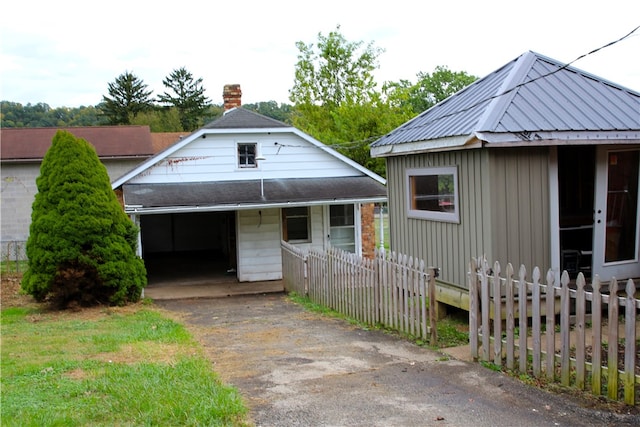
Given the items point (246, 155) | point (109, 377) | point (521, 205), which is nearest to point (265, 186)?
point (246, 155)

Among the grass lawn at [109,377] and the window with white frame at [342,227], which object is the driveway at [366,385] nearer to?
the grass lawn at [109,377]

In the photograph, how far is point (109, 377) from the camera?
6676mm

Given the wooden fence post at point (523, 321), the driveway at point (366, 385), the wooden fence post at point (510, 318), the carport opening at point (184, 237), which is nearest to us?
the driveway at point (366, 385)

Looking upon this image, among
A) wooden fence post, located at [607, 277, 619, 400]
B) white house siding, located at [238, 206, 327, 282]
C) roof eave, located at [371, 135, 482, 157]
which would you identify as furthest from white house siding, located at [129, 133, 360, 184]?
wooden fence post, located at [607, 277, 619, 400]

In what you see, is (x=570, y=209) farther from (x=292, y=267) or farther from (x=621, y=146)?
(x=292, y=267)

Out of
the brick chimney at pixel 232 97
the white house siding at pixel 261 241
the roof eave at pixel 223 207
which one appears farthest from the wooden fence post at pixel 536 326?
the brick chimney at pixel 232 97

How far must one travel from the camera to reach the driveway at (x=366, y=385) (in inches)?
207

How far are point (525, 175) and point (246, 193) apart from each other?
31.5 feet

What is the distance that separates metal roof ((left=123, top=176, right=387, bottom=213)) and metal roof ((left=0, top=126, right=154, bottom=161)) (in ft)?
34.3

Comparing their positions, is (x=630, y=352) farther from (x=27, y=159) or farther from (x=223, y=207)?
(x=27, y=159)

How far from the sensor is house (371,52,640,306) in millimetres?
8828

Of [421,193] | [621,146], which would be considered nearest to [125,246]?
[421,193]

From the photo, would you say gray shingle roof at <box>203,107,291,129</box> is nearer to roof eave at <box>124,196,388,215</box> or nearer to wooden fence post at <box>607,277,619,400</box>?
roof eave at <box>124,196,388,215</box>

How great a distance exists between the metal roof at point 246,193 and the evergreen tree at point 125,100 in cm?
5084
